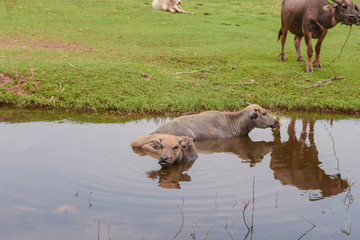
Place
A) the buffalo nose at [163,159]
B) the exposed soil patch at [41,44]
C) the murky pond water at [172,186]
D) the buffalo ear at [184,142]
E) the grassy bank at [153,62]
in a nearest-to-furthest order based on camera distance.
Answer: the murky pond water at [172,186] → the buffalo nose at [163,159] → the buffalo ear at [184,142] → the grassy bank at [153,62] → the exposed soil patch at [41,44]

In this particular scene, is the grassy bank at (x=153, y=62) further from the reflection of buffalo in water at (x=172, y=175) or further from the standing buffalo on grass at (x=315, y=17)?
the reflection of buffalo in water at (x=172, y=175)

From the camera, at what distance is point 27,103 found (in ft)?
34.1

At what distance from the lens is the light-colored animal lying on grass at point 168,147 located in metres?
6.92

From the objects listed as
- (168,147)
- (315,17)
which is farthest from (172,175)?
(315,17)

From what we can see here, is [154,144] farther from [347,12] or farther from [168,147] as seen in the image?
[347,12]

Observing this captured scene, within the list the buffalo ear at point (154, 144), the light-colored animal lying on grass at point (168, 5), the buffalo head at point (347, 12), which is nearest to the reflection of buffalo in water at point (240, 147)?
the buffalo ear at point (154, 144)

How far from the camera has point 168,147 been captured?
276 inches

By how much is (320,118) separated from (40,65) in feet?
21.6

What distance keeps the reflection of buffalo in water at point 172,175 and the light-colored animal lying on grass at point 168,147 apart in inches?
3.9

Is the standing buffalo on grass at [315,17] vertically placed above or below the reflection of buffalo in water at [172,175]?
above

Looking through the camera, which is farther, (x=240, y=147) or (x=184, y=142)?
(x=240, y=147)

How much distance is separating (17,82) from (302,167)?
6.81 metres

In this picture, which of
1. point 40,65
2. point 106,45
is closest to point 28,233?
point 40,65

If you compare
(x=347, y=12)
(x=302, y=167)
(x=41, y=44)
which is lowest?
(x=41, y=44)
